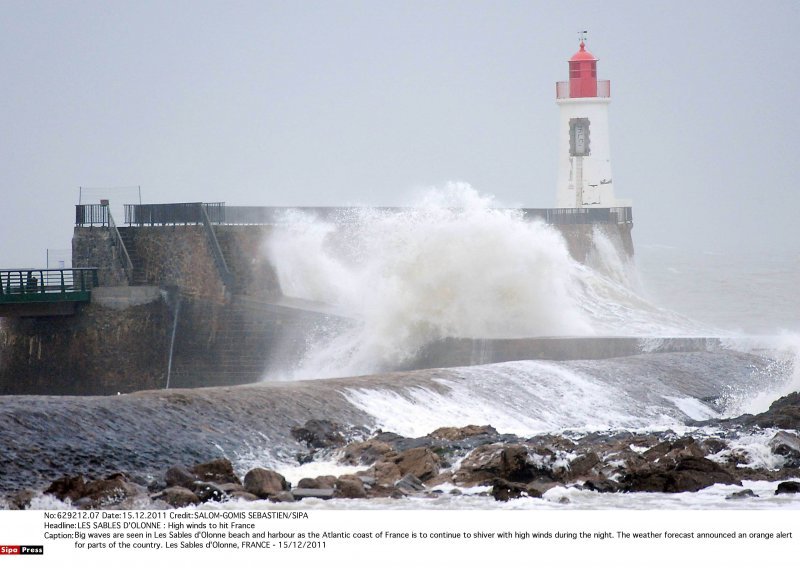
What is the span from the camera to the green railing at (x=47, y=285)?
2147cm

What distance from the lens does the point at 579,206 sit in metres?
36.3

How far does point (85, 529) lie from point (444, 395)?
24.9ft

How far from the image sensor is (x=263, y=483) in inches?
446

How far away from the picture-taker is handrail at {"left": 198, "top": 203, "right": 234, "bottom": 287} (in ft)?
76.7

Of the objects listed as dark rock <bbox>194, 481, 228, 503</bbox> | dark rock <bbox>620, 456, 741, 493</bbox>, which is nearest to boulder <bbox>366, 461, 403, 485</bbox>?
dark rock <bbox>194, 481, 228, 503</bbox>

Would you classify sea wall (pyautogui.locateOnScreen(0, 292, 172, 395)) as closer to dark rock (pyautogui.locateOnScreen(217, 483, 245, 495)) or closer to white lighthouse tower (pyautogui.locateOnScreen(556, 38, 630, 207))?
dark rock (pyautogui.locateOnScreen(217, 483, 245, 495))

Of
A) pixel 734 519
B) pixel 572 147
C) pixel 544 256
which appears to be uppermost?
pixel 572 147

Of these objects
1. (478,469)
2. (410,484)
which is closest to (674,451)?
(478,469)

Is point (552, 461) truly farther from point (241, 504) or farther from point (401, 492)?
point (241, 504)

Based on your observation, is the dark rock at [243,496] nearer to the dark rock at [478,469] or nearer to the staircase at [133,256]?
the dark rock at [478,469]

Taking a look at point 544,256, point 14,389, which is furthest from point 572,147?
point 14,389

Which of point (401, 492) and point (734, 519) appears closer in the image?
point (734, 519)

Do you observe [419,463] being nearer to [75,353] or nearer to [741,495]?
[741,495]

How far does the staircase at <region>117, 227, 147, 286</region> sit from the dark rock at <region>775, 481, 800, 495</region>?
47.0 ft
